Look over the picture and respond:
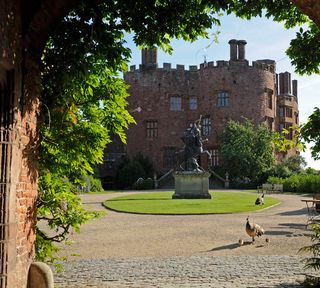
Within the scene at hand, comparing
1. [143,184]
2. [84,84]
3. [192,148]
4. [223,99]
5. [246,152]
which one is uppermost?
[223,99]

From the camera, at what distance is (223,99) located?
45594mm

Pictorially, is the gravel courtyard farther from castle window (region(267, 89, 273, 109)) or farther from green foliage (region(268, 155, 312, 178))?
castle window (region(267, 89, 273, 109))

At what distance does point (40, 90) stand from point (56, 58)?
1.52ft

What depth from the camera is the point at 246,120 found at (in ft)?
144

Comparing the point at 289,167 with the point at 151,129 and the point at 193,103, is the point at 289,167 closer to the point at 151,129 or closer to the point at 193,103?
the point at 193,103

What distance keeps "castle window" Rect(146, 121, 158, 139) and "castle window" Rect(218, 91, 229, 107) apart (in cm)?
716

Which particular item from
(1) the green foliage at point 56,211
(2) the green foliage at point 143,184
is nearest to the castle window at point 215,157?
(2) the green foliage at point 143,184

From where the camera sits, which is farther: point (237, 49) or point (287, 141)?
point (237, 49)

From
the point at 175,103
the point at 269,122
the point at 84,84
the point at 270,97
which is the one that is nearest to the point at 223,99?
the point at 175,103

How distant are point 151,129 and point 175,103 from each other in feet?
12.5

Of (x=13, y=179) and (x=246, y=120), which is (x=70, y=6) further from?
(x=246, y=120)

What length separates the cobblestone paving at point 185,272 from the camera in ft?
20.8

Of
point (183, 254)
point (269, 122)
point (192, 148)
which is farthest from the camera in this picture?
point (269, 122)

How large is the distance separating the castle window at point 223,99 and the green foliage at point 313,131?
39.8 meters
